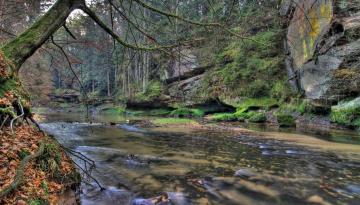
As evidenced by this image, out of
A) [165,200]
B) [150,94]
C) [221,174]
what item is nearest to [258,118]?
[221,174]

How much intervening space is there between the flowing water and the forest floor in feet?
2.71

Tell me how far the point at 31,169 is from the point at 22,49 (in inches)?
106

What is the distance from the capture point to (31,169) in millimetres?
4281

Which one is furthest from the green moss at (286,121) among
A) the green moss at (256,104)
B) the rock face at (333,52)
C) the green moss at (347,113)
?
the green moss at (256,104)

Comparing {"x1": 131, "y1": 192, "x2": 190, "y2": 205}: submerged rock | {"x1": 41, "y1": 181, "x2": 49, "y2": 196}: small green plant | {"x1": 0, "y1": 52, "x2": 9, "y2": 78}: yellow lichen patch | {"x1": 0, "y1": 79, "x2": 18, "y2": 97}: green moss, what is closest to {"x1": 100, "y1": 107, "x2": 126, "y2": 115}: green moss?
{"x1": 131, "y1": 192, "x2": 190, "y2": 205}: submerged rock

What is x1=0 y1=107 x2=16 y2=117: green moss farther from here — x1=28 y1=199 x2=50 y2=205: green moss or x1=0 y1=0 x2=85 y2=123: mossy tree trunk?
x1=28 y1=199 x2=50 y2=205: green moss

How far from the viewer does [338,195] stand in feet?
20.4

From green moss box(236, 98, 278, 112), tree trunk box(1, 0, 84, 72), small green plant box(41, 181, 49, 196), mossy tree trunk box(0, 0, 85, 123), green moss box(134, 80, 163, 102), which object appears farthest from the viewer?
green moss box(134, 80, 163, 102)

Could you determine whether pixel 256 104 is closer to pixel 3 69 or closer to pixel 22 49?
pixel 22 49

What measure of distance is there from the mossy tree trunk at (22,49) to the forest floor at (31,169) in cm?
51

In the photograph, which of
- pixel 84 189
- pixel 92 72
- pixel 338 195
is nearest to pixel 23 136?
pixel 84 189

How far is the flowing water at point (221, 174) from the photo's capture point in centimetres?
604

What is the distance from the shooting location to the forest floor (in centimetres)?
362

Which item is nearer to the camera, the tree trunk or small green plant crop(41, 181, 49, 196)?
small green plant crop(41, 181, 49, 196)
